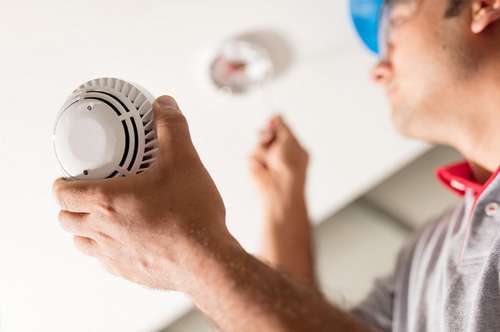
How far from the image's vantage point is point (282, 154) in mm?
819

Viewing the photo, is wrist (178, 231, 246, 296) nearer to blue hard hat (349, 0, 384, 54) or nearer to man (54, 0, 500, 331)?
man (54, 0, 500, 331)

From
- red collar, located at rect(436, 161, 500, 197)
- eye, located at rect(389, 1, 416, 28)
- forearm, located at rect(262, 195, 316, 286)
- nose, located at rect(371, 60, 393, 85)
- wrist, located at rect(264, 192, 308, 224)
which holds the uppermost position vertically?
eye, located at rect(389, 1, 416, 28)

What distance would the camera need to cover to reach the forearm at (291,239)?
82 centimetres

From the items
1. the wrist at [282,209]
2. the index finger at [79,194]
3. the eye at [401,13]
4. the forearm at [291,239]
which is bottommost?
the forearm at [291,239]

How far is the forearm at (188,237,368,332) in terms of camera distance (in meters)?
0.42

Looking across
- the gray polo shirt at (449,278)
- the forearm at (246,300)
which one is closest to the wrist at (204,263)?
the forearm at (246,300)

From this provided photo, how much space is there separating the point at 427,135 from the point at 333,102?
6.2 inches

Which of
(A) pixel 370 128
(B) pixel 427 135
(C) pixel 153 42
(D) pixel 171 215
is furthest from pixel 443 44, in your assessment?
(D) pixel 171 215

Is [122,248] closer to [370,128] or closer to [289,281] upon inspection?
[289,281]

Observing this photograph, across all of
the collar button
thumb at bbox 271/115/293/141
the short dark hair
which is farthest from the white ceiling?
the collar button

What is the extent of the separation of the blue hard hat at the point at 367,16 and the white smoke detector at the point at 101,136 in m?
0.46

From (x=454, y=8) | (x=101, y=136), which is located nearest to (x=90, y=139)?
(x=101, y=136)

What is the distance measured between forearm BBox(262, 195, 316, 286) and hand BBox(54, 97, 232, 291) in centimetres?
39

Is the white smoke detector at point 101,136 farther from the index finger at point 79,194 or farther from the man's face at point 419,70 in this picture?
the man's face at point 419,70
